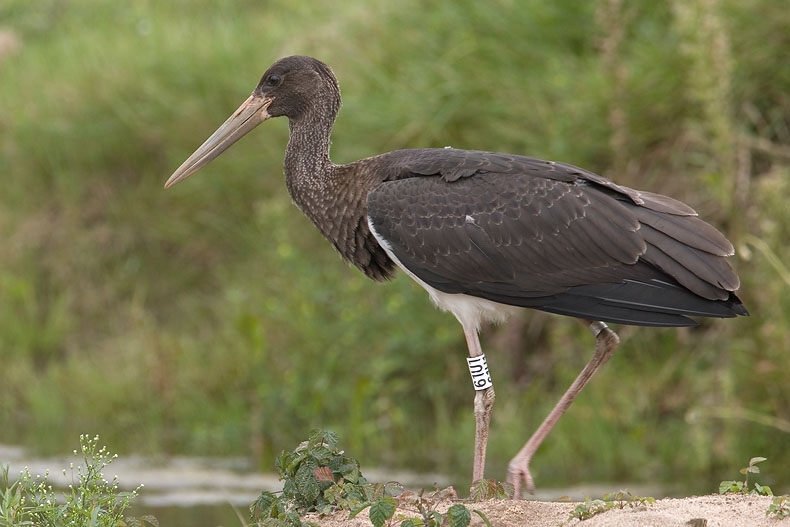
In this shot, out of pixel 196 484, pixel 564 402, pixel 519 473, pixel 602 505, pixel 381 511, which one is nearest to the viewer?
pixel 381 511

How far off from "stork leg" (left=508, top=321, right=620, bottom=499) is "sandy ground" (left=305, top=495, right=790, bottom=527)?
0.65 metres

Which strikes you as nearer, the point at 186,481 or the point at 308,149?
the point at 308,149

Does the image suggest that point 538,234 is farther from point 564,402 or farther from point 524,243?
point 564,402

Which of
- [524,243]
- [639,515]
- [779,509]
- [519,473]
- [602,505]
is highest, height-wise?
[524,243]

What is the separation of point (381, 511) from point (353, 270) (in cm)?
487

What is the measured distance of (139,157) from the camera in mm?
11203

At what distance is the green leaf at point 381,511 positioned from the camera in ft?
14.9

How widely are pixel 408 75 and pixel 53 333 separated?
314 cm

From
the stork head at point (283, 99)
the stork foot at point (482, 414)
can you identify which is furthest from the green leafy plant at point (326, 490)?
the stork head at point (283, 99)

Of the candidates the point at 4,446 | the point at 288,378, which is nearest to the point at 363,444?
the point at 288,378

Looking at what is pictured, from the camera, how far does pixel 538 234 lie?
19.7 feet

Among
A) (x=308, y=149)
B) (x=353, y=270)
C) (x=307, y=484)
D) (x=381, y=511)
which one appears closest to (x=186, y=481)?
(x=353, y=270)

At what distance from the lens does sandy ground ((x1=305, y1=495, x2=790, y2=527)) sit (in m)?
4.62

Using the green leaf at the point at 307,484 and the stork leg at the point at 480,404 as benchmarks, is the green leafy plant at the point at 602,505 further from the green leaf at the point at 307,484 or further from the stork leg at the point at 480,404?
the stork leg at the point at 480,404
